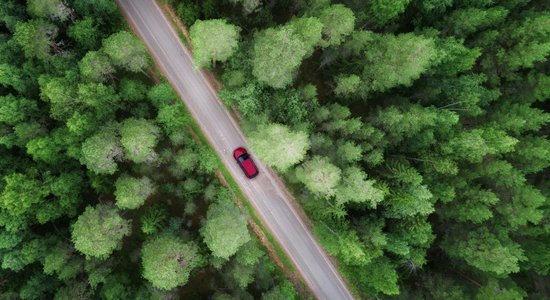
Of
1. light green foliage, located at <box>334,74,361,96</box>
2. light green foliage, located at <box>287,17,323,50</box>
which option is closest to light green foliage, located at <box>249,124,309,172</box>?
light green foliage, located at <box>334,74,361,96</box>

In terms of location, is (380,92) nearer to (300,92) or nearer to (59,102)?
(300,92)

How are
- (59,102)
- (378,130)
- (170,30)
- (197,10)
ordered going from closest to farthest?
1. (59,102)
2. (378,130)
3. (197,10)
4. (170,30)

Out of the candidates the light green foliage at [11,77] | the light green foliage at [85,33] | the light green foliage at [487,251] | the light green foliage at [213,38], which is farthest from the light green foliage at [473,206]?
the light green foliage at [11,77]

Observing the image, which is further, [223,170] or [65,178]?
[223,170]

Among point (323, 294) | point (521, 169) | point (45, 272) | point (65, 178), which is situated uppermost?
point (65, 178)

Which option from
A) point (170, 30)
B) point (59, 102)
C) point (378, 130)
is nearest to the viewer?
point (59, 102)

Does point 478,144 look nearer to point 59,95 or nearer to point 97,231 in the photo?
point 97,231

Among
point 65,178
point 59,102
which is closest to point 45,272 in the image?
point 65,178
